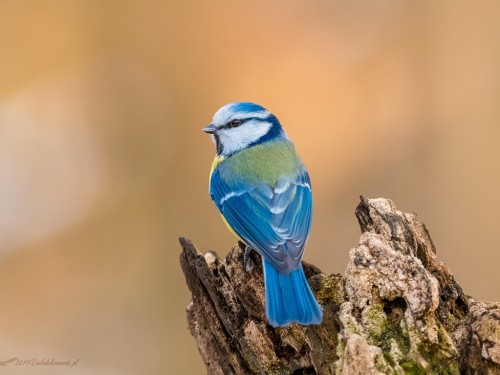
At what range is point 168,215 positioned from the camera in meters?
4.03

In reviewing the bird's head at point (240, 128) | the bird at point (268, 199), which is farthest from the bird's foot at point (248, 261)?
the bird's head at point (240, 128)

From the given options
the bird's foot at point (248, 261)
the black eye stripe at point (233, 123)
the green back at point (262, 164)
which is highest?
the black eye stripe at point (233, 123)

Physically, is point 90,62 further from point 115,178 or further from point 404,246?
point 404,246

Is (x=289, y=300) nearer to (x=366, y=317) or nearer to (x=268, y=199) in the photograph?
(x=366, y=317)

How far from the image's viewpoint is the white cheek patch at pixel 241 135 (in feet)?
8.63

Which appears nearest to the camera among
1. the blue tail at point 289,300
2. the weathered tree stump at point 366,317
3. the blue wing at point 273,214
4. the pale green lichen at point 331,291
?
the weathered tree stump at point 366,317

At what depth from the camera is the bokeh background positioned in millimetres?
4012

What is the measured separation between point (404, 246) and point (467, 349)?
0.42m

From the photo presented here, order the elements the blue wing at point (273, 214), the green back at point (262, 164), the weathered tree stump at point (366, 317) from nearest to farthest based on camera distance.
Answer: the weathered tree stump at point (366, 317), the blue wing at point (273, 214), the green back at point (262, 164)

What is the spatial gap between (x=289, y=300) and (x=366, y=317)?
202mm

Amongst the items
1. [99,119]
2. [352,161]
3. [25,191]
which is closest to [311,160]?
[352,161]

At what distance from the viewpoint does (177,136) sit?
407 cm

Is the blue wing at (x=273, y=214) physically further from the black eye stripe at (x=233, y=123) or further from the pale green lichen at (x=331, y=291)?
the black eye stripe at (x=233, y=123)

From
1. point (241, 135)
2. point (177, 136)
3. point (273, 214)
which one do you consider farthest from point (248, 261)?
point (177, 136)
